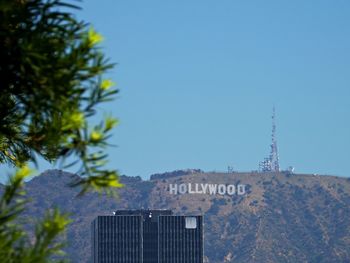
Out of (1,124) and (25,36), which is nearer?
(25,36)

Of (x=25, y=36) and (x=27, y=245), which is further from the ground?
(x=25, y=36)

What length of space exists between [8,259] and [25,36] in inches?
117

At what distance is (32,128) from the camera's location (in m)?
17.7

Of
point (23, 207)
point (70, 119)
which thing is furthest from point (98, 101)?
point (23, 207)

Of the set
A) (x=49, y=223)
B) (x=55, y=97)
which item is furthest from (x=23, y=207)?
(x=55, y=97)

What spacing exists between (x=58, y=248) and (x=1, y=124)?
2.72m

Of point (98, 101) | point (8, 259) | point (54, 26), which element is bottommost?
point (8, 259)

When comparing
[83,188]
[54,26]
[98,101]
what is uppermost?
[54,26]

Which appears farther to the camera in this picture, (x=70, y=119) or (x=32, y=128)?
(x=32, y=128)

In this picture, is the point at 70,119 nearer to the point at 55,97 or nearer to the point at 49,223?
the point at 55,97

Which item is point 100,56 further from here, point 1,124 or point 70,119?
point 1,124

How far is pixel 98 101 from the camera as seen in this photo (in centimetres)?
1625

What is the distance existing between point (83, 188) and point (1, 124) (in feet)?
6.66

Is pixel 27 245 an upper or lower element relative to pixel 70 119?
lower
